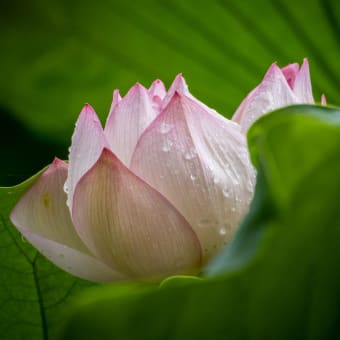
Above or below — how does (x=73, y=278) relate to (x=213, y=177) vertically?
below

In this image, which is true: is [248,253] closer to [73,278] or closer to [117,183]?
[117,183]

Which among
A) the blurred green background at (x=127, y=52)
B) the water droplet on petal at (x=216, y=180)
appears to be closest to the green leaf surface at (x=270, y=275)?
the water droplet on petal at (x=216, y=180)

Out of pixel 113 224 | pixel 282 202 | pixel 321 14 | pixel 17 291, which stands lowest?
pixel 17 291

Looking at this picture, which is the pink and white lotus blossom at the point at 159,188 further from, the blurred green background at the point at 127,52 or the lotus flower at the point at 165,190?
the blurred green background at the point at 127,52

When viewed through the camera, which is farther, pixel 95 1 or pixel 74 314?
pixel 95 1

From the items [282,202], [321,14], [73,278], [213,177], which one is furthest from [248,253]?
[321,14]

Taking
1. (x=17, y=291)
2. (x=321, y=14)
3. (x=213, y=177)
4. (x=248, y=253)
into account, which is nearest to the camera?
(x=248, y=253)

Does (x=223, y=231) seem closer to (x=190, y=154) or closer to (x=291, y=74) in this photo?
(x=190, y=154)
